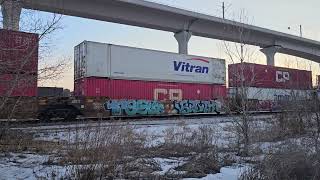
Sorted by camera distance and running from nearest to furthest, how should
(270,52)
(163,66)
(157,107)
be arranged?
(157,107)
(163,66)
(270,52)

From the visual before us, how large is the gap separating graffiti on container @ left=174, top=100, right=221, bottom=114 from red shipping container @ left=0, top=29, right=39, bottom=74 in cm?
2148

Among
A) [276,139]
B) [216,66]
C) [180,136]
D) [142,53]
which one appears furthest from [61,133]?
[216,66]

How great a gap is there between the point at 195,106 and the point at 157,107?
3944 mm

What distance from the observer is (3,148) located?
418 inches

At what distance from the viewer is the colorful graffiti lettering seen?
26.8m

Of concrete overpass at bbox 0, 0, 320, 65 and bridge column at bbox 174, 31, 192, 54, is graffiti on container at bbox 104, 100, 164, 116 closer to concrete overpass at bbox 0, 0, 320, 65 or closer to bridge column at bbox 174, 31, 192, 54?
concrete overpass at bbox 0, 0, 320, 65

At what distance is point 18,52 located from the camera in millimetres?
8781

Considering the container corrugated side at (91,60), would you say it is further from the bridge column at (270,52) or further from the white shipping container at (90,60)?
the bridge column at (270,52)

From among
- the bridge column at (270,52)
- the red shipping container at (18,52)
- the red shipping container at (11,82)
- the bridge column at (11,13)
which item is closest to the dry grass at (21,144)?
the red shipping container at (11,82)

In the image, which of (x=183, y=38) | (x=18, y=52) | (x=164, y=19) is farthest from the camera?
(x=183, y=38)

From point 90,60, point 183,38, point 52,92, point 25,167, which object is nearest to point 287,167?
point 25,167

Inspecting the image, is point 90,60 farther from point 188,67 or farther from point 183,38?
point 183,38

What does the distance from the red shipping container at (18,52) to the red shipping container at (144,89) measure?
51.1 ft

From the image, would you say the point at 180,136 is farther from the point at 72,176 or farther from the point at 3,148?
the point at 72,176
